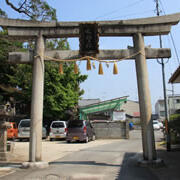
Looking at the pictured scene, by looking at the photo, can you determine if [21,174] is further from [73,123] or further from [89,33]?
[73,123]

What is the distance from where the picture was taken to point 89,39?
27.7 ft

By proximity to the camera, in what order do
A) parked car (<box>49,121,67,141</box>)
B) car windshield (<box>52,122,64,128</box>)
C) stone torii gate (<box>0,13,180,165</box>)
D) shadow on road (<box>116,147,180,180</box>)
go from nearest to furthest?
shadow on road (<box>116,147,180,180</box>) < stone torii gate (<box>0,13,180,165</box>) < parked car (<box>49,121,67,141</box>) < car windshield (<box>52,122,64,128</box>)

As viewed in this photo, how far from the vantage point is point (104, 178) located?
6176mm

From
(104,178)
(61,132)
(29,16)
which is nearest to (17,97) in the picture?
(61,132)

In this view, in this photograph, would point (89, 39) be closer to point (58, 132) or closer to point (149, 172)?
point (149, 172)

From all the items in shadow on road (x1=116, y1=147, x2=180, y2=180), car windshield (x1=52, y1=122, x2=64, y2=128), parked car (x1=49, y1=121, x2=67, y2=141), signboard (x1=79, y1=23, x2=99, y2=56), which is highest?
signboard (x1=79, y1=23, x2=99, y2=56)

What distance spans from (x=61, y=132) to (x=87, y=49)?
13.6 m

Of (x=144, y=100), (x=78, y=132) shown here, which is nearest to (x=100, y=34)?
(x=144, y=100)

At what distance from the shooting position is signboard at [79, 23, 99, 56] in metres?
8.38

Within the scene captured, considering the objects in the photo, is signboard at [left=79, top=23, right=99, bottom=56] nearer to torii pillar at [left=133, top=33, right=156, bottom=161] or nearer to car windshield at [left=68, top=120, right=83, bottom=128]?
torii pillar at [left=133, top=33, right=156, bottom=161]

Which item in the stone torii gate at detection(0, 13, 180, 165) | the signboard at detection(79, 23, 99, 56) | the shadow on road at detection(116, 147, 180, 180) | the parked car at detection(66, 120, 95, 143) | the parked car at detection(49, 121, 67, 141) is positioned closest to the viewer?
the shadow on road at detection(116, 147, 180, 180)

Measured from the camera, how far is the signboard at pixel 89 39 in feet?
27.5

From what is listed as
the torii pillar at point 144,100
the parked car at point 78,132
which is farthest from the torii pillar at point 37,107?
the parked car at point 78,132

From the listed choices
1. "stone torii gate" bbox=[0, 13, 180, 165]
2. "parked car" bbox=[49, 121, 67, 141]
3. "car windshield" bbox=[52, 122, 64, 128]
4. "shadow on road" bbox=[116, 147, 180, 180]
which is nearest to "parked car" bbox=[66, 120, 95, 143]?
"parked car" bbox=[49, 121, 67, 141]
